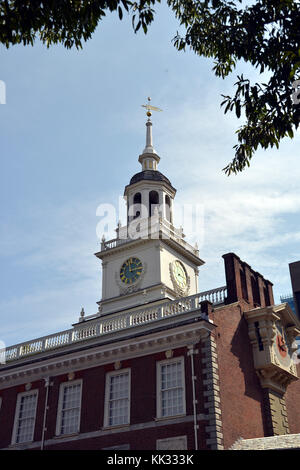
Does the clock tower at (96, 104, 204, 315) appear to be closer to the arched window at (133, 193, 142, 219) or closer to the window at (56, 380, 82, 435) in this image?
the arched window at (133, 193, 142, 219)

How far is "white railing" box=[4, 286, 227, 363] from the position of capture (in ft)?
91.8

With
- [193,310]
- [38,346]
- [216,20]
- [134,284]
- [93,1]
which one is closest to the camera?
[93,1]

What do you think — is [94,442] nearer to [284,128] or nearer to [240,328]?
[240,328]

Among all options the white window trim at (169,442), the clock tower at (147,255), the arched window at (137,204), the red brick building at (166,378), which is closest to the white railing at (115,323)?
the red brick building at (166,378)

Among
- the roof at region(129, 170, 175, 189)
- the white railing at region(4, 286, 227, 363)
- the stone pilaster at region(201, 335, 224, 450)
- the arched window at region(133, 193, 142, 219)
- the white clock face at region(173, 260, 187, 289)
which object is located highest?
the roof at region(129, 170, 175, 189)

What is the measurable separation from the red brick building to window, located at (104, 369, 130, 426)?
0.16 ft

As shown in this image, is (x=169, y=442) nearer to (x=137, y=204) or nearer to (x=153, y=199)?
(x=137, y=204)

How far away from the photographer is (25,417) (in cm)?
2809

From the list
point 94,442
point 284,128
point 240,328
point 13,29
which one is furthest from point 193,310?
point 13,29

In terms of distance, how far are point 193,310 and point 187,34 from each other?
598 inches

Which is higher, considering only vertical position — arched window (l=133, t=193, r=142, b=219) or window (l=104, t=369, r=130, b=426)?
arched window (l=133, t=193, r=142, b=219)

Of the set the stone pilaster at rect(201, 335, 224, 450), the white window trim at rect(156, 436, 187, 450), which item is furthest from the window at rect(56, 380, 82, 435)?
the stone pilaster at rect(201, 335, 224, 450)

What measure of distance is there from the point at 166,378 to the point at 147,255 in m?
19.6

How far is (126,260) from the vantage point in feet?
146
